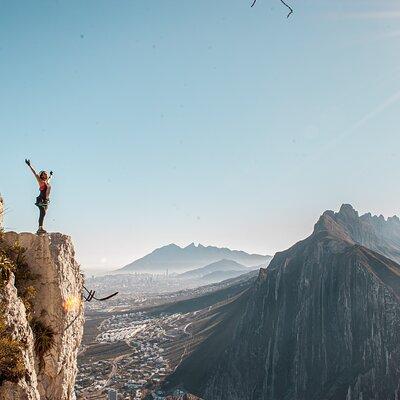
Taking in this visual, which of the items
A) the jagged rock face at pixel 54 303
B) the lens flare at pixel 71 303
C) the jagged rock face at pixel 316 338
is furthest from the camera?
the jagged rock face at pixel 316 338

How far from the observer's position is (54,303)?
1407 centimetres

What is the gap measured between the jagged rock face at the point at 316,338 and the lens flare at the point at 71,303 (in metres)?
112

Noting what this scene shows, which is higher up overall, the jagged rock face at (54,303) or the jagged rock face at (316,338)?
the jagged rock face at (54,303)

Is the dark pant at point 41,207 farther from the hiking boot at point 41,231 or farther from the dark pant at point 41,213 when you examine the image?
the hiking boot at point 41,231

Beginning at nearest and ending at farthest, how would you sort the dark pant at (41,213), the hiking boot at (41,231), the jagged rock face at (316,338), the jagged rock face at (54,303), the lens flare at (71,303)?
1. the jagged rock face at (54,303)
2. the lens flare at (71,303)
3. the hiking boot at (41,231)
4. the dark pant at (41,213)
5. the jagged rock face at (316,338)

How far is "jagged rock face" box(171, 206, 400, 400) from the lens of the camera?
11303 centimetres

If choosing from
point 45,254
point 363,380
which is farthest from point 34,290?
point 363,380

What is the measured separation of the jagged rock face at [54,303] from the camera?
→ 534 inches

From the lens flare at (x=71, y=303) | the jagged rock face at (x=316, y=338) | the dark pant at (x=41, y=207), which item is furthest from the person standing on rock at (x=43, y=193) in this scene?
the jagged rock face at (x=316, y=338)

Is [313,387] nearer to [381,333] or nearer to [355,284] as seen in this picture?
[381,333]

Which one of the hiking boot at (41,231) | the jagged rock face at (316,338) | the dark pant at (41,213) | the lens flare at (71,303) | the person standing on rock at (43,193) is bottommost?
the jagged rock face at (316,338)

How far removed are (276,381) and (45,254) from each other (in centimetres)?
14503

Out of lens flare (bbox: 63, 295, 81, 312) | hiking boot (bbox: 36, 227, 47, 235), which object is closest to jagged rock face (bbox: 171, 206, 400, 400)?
lens flare (bbox: 63, 295, 81, 312)

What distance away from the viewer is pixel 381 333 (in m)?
115
